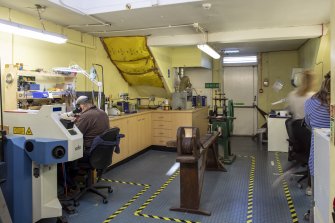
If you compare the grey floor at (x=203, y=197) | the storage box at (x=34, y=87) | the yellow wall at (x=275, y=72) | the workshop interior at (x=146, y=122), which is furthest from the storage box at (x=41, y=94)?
the yellow wall at (x=275, y=72)

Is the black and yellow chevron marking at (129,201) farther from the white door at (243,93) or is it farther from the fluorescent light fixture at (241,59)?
the fluorescent light fixture at (241,59)

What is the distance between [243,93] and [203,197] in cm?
557

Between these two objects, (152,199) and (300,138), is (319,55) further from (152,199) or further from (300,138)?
(152,199)

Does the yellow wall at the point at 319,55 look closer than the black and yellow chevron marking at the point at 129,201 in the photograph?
No

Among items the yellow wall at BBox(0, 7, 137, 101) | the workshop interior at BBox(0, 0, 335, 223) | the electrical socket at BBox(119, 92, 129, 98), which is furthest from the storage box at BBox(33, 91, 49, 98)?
the electrical socket at BBox(119, 92, 129, 98)

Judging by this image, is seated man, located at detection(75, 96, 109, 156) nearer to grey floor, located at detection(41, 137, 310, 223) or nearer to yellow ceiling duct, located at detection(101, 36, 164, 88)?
grey floor, located at detection(41, 137, 310, 223)

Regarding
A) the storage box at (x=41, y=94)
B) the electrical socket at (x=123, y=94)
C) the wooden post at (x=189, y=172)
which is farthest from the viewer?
the electrical socket at (x=123, y=94)

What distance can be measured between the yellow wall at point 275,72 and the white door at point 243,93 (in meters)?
0.23

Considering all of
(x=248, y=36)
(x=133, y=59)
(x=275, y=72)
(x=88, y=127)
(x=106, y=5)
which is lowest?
(x=88, y=127)

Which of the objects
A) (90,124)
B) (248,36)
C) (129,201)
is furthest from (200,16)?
(129,201)

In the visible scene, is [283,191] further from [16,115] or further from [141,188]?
[16,115]

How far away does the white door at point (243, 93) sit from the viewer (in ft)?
28.4

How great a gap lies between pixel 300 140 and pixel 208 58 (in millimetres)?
4752

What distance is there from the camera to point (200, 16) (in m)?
4.41
